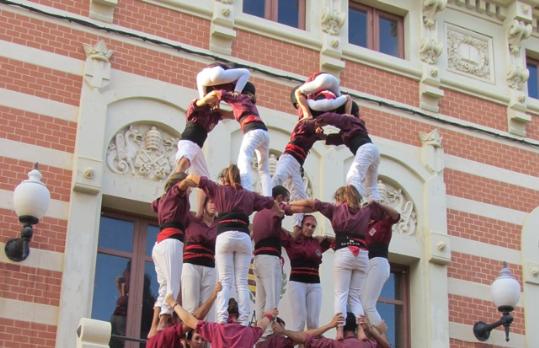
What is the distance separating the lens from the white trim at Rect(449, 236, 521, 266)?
16859mm

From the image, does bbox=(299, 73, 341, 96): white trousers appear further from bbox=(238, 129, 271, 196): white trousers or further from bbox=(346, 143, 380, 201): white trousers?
bbox=(238, 129, 271, 196): white trousers

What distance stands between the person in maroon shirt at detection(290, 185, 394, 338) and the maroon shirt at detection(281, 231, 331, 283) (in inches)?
10.4

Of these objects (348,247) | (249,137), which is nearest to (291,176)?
(249,137)

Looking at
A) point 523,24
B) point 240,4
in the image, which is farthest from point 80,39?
point 523,24

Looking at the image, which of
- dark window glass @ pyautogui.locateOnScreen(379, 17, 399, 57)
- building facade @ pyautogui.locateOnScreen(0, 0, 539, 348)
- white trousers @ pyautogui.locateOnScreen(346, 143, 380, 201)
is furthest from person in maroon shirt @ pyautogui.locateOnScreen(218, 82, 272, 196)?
dark window glass @ pyautogui.locateOnScreen(379, 17, 399, 57)

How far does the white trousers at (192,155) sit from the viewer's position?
42.4ft

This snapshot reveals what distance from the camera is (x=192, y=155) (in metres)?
12.9

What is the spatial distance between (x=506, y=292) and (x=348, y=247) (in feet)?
13.2

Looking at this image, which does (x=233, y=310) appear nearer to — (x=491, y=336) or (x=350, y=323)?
(x=350, y=323)

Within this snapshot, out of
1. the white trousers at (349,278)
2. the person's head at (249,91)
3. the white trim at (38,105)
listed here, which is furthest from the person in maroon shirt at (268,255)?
the white trim at (38,105)

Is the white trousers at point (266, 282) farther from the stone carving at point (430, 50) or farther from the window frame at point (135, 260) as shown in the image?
the stone carving at point (430, 50)

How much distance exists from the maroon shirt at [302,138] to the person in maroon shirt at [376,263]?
4.09ft

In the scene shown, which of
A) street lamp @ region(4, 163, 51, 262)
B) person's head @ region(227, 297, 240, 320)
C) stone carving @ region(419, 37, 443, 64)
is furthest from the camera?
stone carving @ region(419, 37, 443, 64)

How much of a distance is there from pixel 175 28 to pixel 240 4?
118 cm
